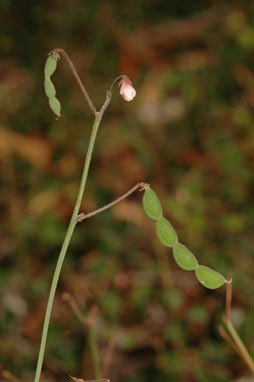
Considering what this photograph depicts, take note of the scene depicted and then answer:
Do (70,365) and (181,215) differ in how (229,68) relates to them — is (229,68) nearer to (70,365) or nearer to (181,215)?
(181,215)

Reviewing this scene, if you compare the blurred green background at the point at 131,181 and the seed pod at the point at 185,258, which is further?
the blurred green background at the point at 131,181

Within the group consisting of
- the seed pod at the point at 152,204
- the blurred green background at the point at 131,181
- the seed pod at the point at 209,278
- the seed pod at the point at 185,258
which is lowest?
the seed pod at the point at 209,278

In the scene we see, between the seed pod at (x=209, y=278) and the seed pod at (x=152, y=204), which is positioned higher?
the seed pod at (x=152, y=204)

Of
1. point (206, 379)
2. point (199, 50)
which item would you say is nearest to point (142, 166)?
point (199, 50)

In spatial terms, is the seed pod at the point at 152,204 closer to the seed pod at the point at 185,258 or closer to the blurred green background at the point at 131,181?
the seed pod at the point at 185,258

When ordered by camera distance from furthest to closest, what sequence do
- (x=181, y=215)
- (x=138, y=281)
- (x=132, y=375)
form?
(x=181, y=215)
(x=138, y=281)
(x=132, y=375)

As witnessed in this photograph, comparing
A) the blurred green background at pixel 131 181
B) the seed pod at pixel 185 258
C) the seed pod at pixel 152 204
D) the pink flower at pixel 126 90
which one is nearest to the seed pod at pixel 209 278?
the seed pod at pixel 185 258

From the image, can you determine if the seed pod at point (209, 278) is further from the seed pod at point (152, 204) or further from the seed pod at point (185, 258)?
the seed pod at point (152, 204)
